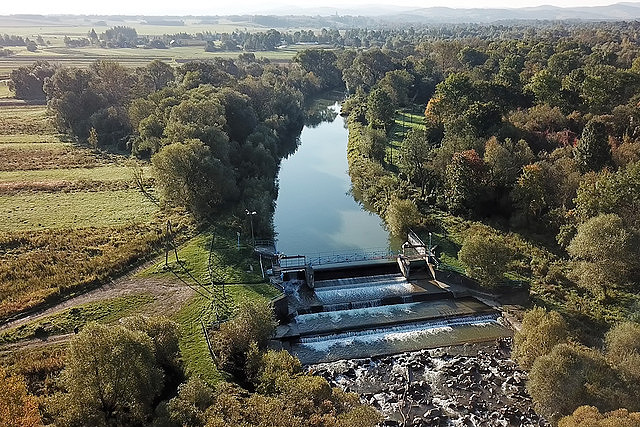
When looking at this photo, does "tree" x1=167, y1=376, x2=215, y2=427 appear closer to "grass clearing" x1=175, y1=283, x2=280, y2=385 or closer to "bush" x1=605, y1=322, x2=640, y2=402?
"grass clearing" x1=175, y1=283, x2=280, y2=385

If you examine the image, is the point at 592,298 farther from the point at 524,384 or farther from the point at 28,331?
the point at 28,331

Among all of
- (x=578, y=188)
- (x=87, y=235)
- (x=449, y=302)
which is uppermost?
(x=578, y=188)

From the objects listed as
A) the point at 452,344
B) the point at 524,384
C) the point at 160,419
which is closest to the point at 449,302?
the point at 452,344

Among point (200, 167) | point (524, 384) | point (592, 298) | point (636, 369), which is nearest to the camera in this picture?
point (636, 369)

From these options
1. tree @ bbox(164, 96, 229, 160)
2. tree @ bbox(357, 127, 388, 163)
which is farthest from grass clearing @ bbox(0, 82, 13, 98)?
tree @ bbox(357, 127, 388, 163)

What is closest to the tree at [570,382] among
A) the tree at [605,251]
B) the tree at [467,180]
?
the tree at [605,251]
